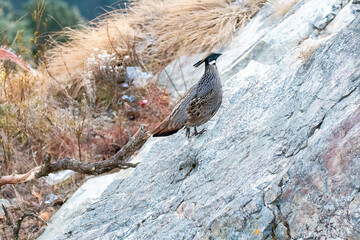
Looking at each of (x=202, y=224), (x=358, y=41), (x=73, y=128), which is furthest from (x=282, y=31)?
(x=202, y=224)

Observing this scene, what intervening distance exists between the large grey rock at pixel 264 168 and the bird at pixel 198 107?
0.55 feet

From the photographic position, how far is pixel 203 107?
150 inches

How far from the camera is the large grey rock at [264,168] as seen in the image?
2.58 metres

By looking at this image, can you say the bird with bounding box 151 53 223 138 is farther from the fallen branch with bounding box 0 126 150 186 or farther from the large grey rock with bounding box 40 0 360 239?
the fallen branch with bounding box 0 126 150 186

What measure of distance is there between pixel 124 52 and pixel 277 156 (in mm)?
5522

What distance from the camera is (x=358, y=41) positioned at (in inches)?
130

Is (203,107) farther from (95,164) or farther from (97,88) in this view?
(97,88)

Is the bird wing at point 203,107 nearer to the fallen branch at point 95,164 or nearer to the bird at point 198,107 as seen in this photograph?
the bird at point 198,107

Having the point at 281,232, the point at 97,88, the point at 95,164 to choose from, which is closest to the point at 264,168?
the point at 281,232

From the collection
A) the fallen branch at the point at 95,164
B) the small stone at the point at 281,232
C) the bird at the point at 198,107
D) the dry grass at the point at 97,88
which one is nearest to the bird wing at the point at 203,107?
the bird at the point at 198,107

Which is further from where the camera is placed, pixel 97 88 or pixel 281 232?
pixel 97 88

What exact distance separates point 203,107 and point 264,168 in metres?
0.96

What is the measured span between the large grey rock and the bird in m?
0.17

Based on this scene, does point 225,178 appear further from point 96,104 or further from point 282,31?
point 96,104
